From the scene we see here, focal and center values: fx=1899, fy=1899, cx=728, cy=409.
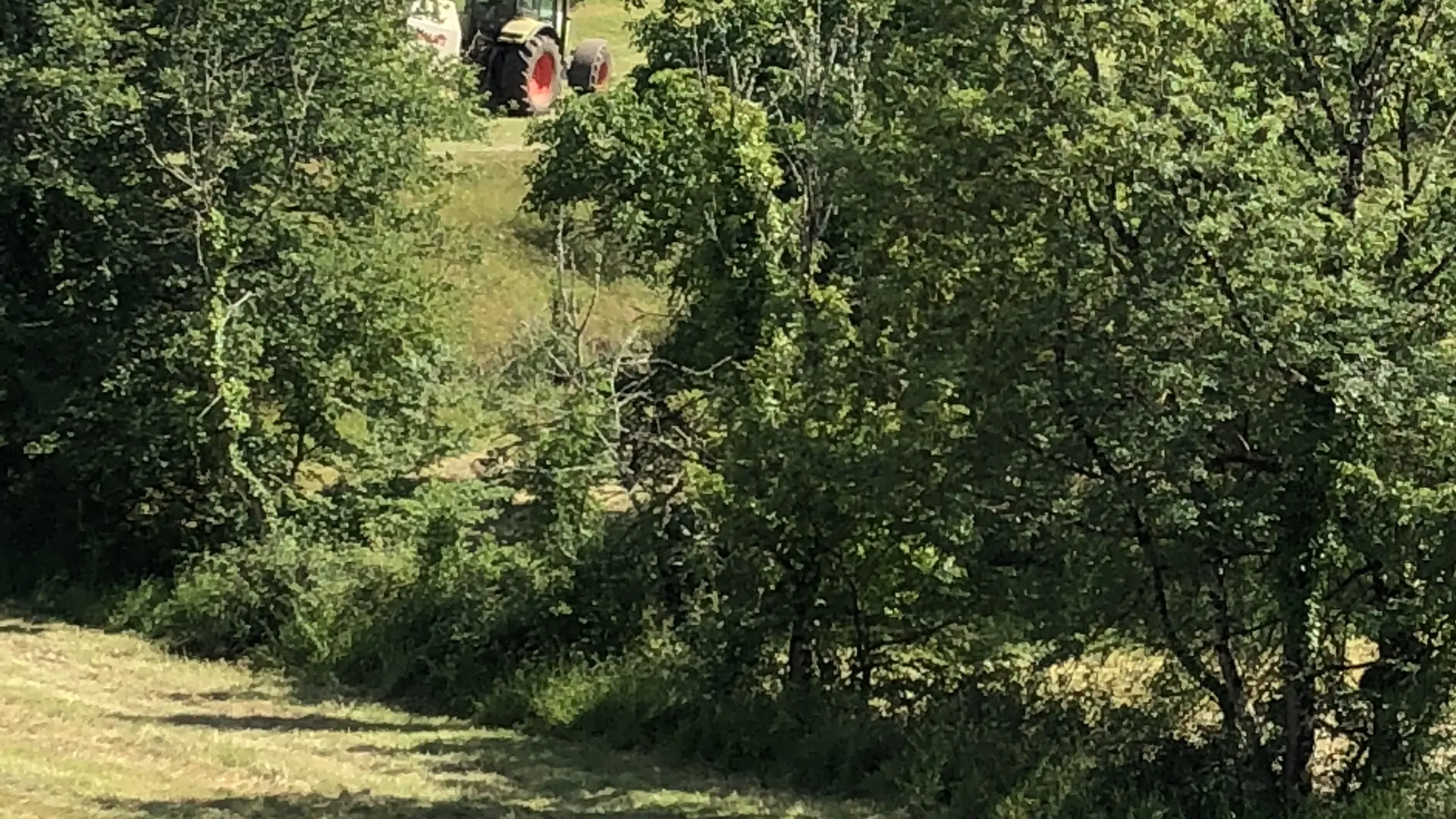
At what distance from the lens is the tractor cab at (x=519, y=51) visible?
126 ft

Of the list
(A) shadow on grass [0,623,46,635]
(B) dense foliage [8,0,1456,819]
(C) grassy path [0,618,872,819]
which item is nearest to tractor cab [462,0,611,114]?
(B) dense foliage [8,0,1456,819]

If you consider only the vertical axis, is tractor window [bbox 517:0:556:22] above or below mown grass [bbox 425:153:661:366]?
above

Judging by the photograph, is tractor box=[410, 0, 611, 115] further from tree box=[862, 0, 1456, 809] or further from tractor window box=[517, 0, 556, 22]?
tree box=[862, 0, 1456, 809]

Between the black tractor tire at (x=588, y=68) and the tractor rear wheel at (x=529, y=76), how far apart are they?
2.22 metres

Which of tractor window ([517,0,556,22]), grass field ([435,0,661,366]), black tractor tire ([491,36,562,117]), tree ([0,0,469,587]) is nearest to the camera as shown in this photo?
tree ([0,0,469,587])

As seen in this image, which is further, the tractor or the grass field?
the tractor

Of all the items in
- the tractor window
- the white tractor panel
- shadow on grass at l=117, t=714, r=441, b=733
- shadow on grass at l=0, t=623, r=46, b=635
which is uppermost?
the tractor window

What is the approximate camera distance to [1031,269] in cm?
1154

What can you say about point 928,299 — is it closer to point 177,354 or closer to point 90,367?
point 177,354

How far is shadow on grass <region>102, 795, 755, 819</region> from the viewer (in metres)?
10.6

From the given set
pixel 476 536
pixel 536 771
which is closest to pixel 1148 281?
pixel 536 771

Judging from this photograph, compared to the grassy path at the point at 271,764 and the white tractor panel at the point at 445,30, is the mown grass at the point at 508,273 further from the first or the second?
the grassy path at the point at 271,764

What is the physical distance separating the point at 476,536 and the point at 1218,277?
9.72 metres

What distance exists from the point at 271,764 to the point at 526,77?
27.4 m
